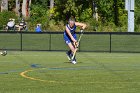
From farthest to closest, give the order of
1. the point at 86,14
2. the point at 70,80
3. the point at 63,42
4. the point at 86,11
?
Result: the point at 86,11 → the point at 86,14 → the point at 63,42 → the point at 70,80

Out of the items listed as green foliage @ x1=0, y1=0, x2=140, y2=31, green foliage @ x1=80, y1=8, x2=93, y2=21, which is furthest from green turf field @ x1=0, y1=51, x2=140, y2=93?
green foliage @ x1=0, y1=0, x2=140, y2=31

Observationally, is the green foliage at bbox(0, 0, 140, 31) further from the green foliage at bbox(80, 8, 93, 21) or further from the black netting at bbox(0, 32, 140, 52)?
the black netting at bbox(0, 32, 140, 52)

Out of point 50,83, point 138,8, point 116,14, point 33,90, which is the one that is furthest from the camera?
point 138,8

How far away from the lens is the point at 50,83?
14453mm

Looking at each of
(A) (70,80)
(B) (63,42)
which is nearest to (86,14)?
(B) (63,42)

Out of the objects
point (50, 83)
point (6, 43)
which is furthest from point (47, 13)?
point (50, 83)

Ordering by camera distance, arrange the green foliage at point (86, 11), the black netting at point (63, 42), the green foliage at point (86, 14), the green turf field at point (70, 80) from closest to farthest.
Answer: the green turf field at point (70, 80) < the black netting at point (63, 42) < the green foliage at point (86, 14) < the green foliage at point (86, 11)

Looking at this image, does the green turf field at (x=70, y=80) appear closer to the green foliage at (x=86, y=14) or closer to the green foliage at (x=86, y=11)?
the green foliage at (x=86, y=14)

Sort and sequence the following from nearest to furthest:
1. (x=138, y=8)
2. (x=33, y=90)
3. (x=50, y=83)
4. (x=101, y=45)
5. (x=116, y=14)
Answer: (x=33, y=90) → (x=50, y=83) → (x=101, y=45) → (x=116, y=14) → (x=138, y=8)

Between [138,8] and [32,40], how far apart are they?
115 ft

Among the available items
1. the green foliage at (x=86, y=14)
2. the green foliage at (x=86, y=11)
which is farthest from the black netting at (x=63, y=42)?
the green foliage at (x=86, y=14)

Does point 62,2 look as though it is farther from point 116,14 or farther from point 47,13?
point 116,14

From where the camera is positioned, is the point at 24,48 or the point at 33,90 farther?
the point at 24,48

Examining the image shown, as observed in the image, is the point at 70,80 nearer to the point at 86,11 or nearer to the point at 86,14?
the point at 86,14
